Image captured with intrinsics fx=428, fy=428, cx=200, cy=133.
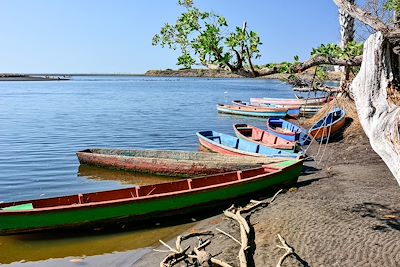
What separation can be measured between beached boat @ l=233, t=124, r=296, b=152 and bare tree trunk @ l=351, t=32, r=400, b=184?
13188 mm

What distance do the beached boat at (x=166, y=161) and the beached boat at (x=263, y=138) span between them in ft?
10.7

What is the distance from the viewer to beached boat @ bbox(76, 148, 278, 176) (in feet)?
49.6

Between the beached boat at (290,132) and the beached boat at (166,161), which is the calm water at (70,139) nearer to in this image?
the beached boat at (166,161)

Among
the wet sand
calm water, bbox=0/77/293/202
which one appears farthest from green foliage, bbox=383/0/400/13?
calm water, bbox=0/77/293/202

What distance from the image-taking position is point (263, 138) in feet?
68.8

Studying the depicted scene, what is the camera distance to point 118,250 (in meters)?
9.84

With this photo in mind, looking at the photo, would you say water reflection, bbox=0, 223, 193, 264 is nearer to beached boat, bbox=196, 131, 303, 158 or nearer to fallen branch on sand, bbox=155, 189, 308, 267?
fallen branch on sand, bbox=155, 189, 308, 267

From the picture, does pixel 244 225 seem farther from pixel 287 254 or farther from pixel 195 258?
pixel 287 254

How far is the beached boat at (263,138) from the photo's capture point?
18175 mm

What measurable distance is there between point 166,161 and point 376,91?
38.9ft

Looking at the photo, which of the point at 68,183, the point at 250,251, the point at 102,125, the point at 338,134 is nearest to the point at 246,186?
the point at 250,251

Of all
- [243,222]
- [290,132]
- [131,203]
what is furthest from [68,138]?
[243,222]

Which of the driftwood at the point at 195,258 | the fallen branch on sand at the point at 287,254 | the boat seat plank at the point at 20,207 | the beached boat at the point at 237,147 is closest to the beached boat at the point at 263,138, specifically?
the beached boat at the point at 237,147

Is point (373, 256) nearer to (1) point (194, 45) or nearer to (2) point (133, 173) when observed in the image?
(1) point (194, 45)
